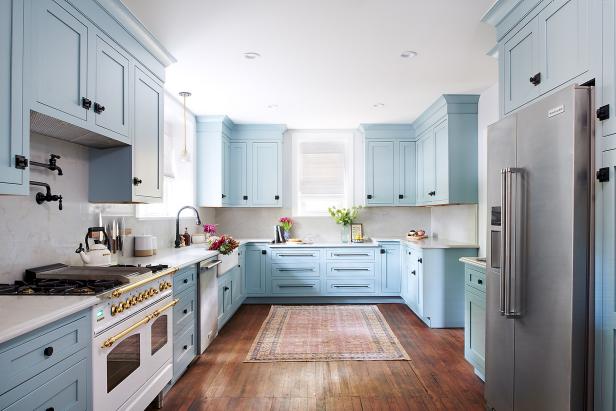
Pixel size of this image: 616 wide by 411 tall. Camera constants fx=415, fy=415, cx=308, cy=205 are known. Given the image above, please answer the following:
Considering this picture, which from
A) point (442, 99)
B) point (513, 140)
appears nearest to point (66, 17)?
point (513, 140)

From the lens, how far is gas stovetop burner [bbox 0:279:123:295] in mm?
1882

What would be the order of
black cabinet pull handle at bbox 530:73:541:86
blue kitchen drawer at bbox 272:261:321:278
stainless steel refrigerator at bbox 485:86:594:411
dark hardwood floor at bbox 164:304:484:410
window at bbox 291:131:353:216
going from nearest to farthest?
stainless steel refrigerator at bbox 485:86:594:411, black cabinet pull handle at bbox 530:73:541:86, dark hardwood floor at bbox 164:304:484:410, blue kitchen drawer at bbox 272:261:321:278, window at bbox 291:131:353:216

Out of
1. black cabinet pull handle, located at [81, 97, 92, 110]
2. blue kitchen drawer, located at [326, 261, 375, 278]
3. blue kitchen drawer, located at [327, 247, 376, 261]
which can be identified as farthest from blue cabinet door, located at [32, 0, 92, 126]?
blue kitchen drawer, located at [326, 261, 375, 278]

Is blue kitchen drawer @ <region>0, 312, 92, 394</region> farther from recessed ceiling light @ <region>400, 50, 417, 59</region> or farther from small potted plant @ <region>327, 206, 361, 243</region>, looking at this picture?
small potted plant @ <region>327, 206, 361, 243</region>

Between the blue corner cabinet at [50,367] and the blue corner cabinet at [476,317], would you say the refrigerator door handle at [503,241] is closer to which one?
the blue corner cabinet at [476,317]

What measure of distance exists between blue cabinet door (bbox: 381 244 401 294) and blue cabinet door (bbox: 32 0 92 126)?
169 inches

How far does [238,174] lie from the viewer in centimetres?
598

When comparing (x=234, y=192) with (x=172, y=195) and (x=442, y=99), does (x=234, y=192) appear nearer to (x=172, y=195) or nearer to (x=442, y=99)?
(x=172, y=195)

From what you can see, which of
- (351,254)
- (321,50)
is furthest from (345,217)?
(321,50)

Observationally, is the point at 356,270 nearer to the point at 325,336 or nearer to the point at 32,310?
the point at 325,336

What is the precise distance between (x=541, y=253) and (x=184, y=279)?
244 centimetres

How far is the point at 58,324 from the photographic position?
63.3 inches

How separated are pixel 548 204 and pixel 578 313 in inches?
19.3

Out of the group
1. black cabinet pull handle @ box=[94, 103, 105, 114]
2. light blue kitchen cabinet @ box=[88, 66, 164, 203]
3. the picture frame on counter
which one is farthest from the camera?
the picture frame on counter
